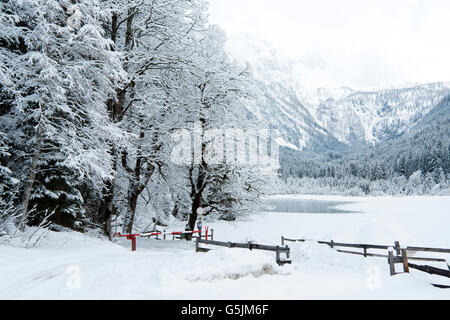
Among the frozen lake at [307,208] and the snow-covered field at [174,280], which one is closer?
the snow-covered field at [174,280]

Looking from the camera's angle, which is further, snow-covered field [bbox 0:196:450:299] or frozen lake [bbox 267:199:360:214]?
frozen lake [bbox 267:199:360:214]

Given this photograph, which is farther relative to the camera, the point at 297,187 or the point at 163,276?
the point at 297,187

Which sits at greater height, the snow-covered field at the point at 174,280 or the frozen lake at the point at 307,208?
the frozen lake at the point at 307,208

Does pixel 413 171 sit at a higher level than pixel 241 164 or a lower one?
higher

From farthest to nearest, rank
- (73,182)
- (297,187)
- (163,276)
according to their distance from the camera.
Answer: (297,187) → (73,182) → (163,276)

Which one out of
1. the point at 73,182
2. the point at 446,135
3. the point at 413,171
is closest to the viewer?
the point at 73,182

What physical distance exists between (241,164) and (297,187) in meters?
174

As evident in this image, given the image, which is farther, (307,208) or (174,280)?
(307,208)

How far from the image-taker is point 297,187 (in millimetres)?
184875

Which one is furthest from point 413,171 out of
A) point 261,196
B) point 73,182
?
point 73,182

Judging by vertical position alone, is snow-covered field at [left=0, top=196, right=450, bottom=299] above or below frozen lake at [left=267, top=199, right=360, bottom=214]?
below

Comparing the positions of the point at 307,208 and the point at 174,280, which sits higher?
the point at 307,208
